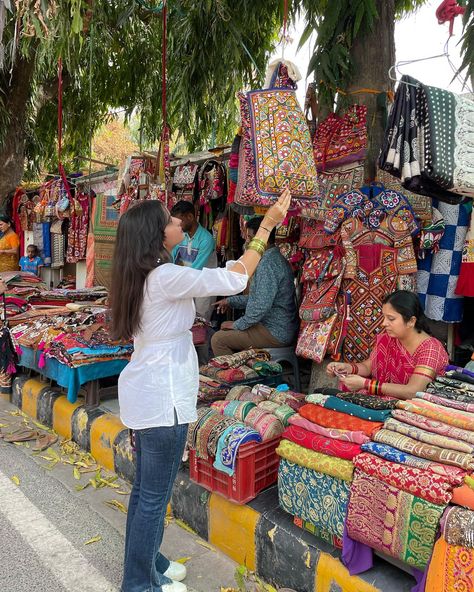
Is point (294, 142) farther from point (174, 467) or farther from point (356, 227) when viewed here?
point (174, 467)

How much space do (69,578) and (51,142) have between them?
9.94 m

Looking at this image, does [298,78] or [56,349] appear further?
[56,349]

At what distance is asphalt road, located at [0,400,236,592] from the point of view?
2510mm

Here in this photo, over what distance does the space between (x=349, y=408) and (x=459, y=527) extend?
0.75 metres

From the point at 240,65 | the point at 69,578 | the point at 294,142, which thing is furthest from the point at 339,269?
the point at 240,65

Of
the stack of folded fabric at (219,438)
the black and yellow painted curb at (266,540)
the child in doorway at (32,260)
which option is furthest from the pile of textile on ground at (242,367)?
the child in doorway at (32,260)

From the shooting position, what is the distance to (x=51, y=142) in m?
10.9

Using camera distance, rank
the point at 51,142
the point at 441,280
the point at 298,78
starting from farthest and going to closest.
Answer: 1. the point at 51,142
2. the point at 441,280
3. the point at 298,78

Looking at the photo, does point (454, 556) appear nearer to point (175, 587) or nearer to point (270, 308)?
point (175, 587)

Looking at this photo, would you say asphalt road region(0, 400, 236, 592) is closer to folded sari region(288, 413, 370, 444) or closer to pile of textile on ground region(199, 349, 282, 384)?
folded sari region(288, 413, 370, 444)

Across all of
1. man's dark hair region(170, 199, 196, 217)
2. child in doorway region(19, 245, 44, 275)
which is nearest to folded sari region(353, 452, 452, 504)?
man's dark hair region(170, 199, 196, 217)

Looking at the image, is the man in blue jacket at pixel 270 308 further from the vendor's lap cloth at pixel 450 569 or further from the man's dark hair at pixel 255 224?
the vendor's lap cloth at pixel 450 569

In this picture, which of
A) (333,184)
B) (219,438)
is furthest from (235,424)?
(333,184)

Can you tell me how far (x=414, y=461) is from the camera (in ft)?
6.57
